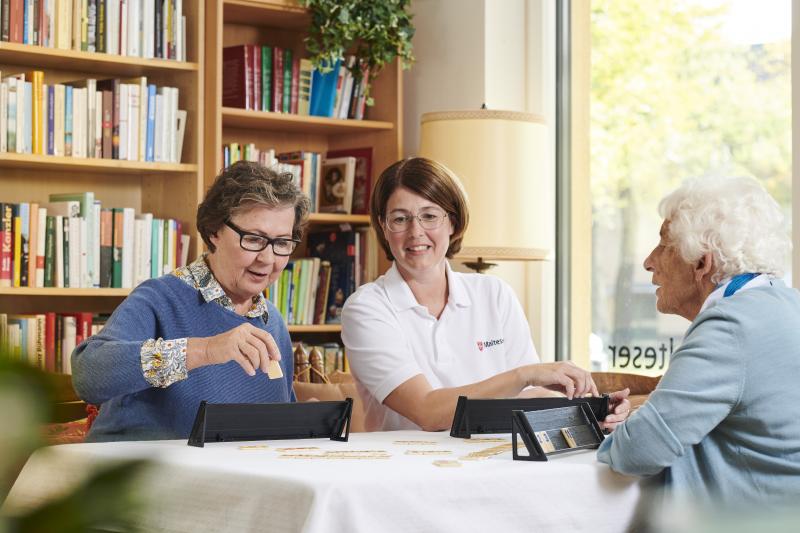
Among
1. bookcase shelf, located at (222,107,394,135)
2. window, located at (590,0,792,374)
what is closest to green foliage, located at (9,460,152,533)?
window, located at (590,0,792,374)

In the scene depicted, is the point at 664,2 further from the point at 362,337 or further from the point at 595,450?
the point at 595,450

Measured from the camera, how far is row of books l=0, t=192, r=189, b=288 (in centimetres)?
358

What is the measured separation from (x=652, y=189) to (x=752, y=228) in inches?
89.4

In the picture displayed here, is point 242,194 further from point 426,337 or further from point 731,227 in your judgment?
point 731,227

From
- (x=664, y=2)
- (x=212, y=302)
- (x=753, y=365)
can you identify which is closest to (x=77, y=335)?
(x=212, y=302)

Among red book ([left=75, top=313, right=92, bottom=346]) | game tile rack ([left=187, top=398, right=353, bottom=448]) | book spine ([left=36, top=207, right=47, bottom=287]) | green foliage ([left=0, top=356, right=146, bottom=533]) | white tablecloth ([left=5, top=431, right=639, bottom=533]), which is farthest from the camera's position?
red book ([left=75, top=313, right=92, bottom=346])

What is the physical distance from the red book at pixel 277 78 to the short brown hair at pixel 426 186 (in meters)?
1.72

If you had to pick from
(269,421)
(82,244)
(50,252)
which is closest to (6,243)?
(50,252)

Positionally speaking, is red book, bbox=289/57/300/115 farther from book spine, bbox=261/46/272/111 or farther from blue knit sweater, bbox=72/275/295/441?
blue knit sweater, bbox=72/275/295/441

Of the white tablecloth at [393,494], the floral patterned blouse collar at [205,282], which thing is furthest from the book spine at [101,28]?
the white tablecloth at [393,494]

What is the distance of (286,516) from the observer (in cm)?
133

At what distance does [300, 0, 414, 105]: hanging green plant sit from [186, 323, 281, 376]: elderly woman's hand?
2.47 m

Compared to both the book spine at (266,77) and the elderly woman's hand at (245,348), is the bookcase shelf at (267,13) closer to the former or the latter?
the book spine at (266,77)

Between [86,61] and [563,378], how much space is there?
2.39 metres
